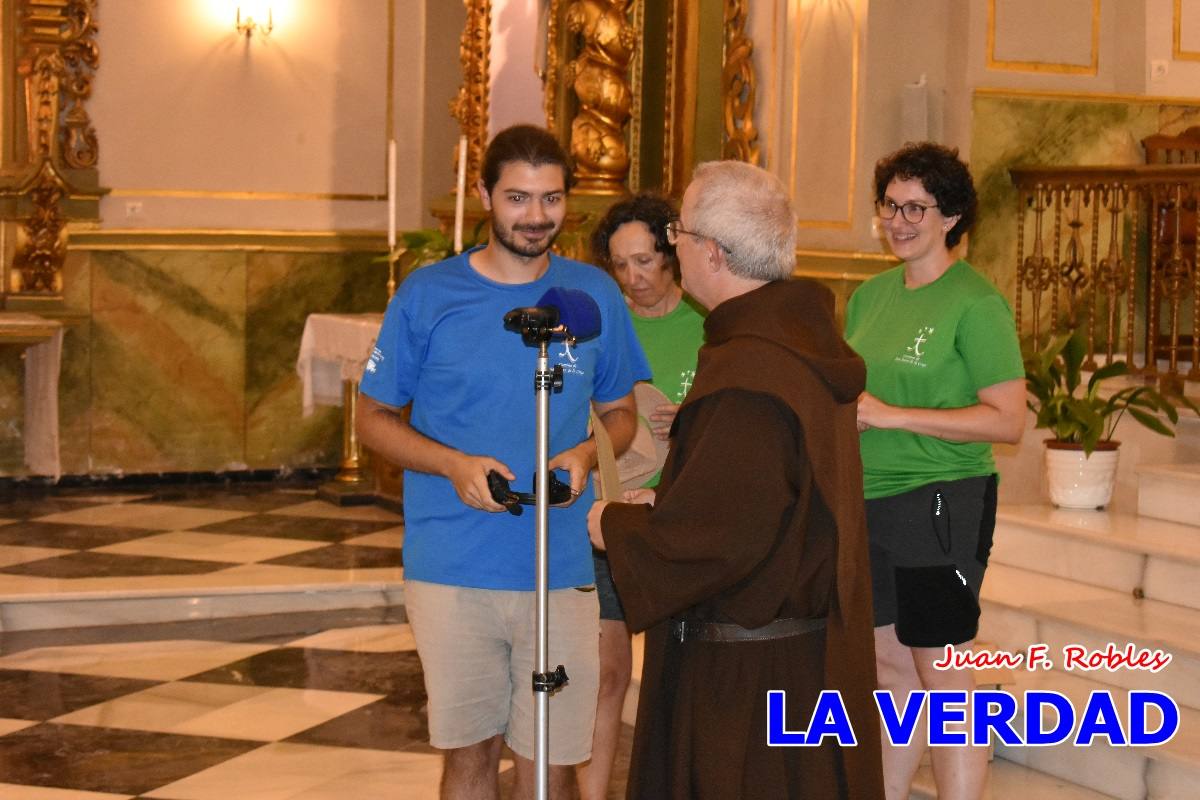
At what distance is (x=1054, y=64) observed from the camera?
718cm

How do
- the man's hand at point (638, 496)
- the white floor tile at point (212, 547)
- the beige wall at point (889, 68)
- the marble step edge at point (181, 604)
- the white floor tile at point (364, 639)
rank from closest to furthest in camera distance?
1. the man's hand at point (638, 496)
2. the white floor tile at point (364, 639)
3. the marble step edge at point (181, 604)
4. the beige wall at point (889, 68)
5. the white floor tile at point (212, 547)

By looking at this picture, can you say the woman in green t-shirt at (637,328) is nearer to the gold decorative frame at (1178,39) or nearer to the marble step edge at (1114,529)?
the marble step edge at (1114,529)

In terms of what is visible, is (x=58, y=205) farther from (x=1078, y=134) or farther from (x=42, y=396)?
(x=1078, y=134)

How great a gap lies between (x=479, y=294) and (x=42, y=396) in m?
6.91

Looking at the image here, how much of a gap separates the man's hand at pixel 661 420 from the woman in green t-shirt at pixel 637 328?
12cm

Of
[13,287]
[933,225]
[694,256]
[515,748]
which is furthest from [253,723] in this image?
[13,287]

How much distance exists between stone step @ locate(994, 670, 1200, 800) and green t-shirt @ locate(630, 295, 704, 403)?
1.44 m

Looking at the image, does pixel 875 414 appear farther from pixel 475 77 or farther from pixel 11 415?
pixel 11 415

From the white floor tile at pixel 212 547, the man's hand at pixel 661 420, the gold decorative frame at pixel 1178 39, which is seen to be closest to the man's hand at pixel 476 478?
the man's hand at pixel 661 420

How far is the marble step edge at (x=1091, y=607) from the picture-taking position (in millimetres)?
4719

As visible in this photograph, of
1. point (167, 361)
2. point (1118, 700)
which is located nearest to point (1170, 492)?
point (1118, 700)

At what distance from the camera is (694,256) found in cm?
266

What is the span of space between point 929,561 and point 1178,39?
16.7 ft

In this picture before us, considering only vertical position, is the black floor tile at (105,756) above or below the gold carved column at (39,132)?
below
